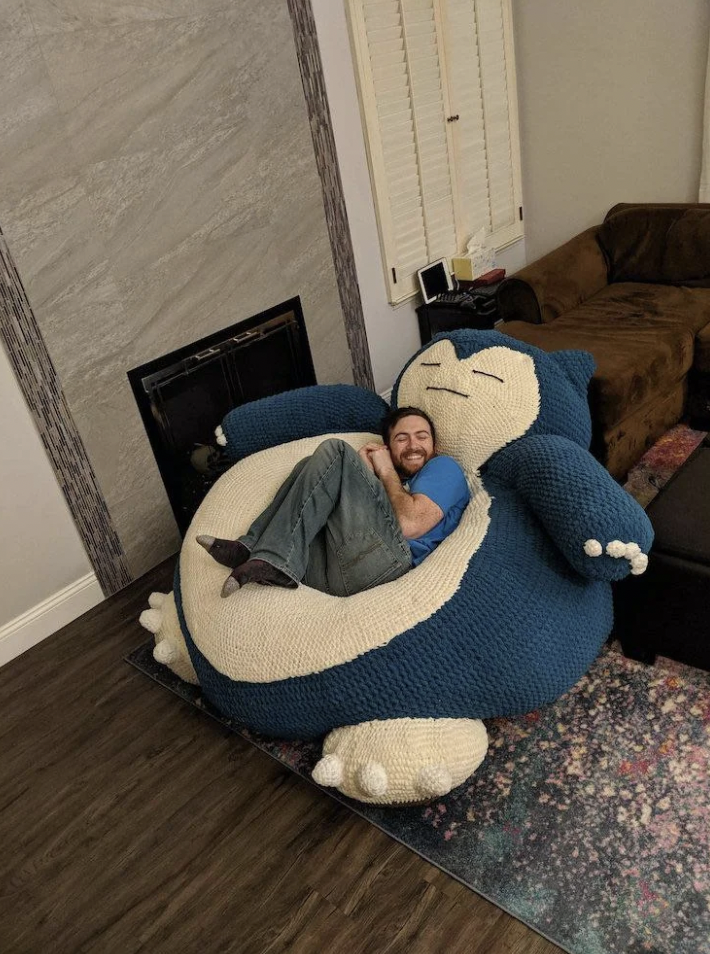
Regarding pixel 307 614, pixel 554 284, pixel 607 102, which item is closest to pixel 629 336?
pixel 554 284

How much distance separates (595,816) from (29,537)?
1.93 m

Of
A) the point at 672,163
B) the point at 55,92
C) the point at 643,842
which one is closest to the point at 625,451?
the point at 643,842

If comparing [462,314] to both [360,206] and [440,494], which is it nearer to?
[360,206]

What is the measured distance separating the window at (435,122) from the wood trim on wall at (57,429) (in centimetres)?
172

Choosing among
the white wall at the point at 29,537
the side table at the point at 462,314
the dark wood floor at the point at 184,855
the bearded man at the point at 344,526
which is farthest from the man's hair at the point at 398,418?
the side table at the point at 462,314

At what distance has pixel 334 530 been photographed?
6.72ft

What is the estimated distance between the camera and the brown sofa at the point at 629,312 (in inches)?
110

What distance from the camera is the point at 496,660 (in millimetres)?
1742

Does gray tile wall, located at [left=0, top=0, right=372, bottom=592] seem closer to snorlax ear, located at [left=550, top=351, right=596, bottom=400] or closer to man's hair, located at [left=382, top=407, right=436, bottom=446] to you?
man's hair, located at [left=382, top=407, right=436, bottom=446]

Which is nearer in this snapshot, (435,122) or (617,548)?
(617,548)

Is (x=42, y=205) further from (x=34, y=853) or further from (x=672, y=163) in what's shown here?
(x=672, y=163)

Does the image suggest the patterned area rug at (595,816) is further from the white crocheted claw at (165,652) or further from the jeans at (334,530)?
the jeans at (334,530)

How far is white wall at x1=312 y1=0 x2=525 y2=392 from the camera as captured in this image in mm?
3068

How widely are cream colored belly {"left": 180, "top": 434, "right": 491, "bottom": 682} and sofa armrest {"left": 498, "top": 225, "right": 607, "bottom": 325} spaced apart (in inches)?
58.4
